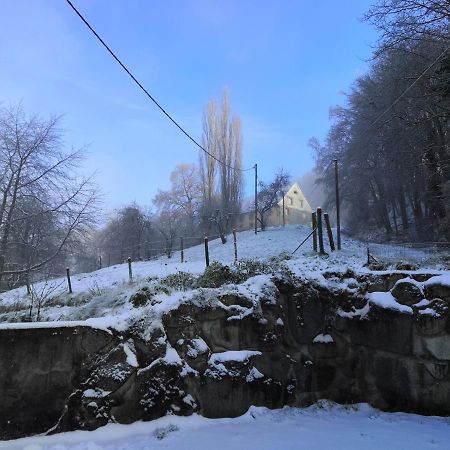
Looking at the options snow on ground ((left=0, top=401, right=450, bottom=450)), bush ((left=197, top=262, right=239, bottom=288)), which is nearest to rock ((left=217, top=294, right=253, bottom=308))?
bush ((left=197, top=262, right=239, bottom=288))

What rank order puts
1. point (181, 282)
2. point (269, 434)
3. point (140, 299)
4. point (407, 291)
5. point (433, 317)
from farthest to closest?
point (181, 282)
point (140, 299)
point (407, 291)
point (433, 317)
point (269, 434)

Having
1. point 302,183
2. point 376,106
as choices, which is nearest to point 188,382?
point 376,106

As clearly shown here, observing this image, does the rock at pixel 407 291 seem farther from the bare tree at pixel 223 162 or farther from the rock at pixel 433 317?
the bare tree at pixel 223 162

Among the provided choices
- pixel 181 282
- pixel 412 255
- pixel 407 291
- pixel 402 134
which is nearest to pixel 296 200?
pixel 402 134

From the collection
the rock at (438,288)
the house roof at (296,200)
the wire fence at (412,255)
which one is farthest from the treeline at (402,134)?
the house roof at (296,200)

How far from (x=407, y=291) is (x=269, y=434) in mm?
3191

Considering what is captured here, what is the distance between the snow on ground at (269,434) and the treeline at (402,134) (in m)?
8.91

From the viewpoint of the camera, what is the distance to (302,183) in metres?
67.4

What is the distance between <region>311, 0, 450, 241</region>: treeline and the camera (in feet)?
43.8

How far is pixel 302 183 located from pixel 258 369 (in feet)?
206

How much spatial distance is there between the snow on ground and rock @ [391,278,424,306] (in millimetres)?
1682

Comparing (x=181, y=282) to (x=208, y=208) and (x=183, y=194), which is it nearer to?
(x=208, y=208)

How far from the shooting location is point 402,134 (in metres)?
18.6

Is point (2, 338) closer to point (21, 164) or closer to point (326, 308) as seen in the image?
point (326, 308)
